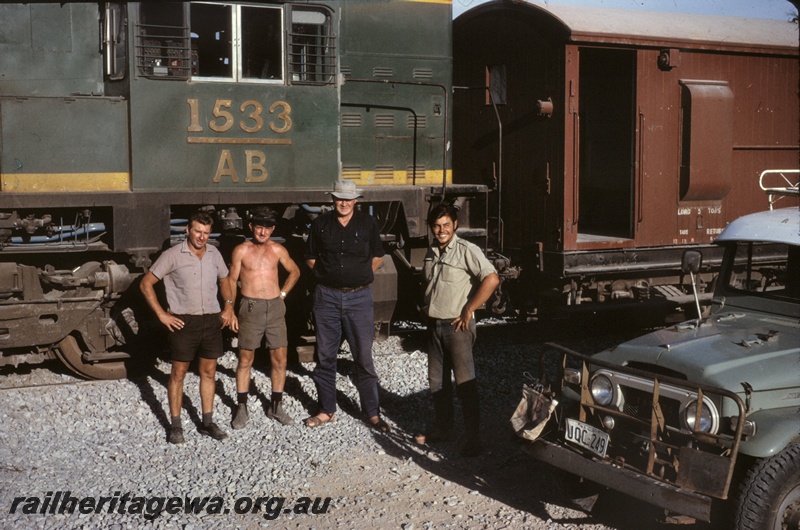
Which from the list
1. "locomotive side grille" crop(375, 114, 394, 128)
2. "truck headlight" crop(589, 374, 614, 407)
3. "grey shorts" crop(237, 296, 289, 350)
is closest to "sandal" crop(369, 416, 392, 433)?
"grey shorts" crop(237, 296, 289, 350)

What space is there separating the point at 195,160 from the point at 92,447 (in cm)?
272

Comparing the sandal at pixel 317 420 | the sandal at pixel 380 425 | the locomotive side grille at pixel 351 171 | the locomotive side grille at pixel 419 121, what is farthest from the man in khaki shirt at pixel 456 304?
the locomotive side grille at pixel 419 121

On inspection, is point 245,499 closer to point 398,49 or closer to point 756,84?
point 398,49

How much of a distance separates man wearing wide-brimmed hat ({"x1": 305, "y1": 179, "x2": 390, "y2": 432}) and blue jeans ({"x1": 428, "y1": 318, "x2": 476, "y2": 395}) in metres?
0.69

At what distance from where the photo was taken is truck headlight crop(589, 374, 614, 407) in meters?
4.86

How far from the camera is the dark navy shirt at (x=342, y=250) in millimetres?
6844

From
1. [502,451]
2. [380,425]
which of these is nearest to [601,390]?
[502,451]

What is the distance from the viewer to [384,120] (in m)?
9.09

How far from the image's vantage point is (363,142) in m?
8.98

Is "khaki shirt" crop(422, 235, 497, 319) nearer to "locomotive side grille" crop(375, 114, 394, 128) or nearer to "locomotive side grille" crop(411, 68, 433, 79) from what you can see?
"locomotive side grille" crop(375, 114, 394, 128)

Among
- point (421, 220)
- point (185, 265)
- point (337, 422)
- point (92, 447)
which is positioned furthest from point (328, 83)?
point (92, 447)

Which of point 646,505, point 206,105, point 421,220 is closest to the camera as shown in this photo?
point 646,505

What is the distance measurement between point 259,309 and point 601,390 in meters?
3.16

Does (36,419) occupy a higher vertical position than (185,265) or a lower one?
lower
